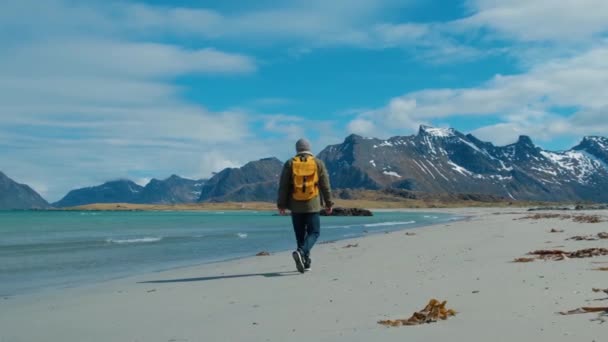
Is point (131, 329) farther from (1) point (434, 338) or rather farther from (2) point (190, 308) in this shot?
(1) point (434, 338)

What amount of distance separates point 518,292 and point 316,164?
181 inches

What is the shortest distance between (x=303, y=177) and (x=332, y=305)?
374 centimetres

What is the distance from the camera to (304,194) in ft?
33.8

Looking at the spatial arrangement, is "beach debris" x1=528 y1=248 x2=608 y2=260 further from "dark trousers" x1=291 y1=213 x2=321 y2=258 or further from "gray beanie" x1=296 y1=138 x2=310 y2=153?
"gray beanie" x1=296 y1=138 x2=310 y2=153

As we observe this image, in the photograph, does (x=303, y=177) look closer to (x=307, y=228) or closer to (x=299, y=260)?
(x=307, y=228)

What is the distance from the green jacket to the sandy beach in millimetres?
1178

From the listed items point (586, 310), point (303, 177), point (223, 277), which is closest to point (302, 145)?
point (303, 177)

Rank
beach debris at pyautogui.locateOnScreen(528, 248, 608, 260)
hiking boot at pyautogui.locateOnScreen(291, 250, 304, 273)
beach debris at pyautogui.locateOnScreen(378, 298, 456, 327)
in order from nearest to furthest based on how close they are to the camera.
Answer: beach debris at pyautogui.locateOnScreen(378, 298, 456, 327)
beach debris at pyautogui.locateOnScreen(528, 248, 608, 260)
hiking boot at pyautogui.locateOnScreen(291, 250, 304, 273)

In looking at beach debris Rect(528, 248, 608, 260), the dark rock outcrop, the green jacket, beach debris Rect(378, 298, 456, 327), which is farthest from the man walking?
the dark rock outcrop

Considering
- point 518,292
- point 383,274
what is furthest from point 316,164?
point 518,292

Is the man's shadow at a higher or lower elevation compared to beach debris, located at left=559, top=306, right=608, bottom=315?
lower

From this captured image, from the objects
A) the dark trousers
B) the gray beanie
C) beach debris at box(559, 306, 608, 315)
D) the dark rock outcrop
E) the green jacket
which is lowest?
the dark rock outcrop

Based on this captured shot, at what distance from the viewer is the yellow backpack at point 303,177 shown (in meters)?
10.3

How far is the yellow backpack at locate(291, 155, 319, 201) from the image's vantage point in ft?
33.7
